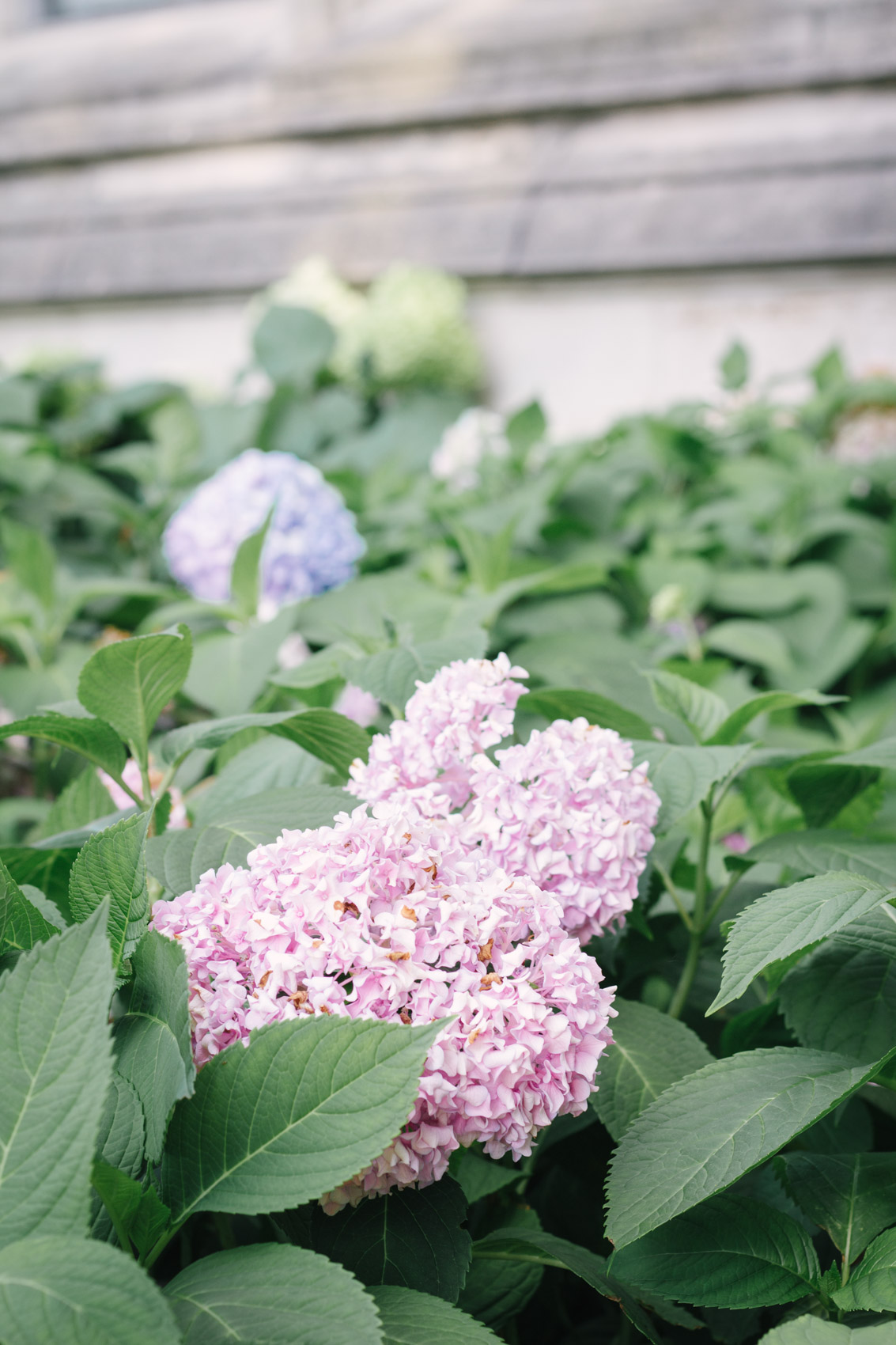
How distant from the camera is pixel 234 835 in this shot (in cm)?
55

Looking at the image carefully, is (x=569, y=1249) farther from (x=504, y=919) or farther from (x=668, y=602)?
(x=668, y=602)

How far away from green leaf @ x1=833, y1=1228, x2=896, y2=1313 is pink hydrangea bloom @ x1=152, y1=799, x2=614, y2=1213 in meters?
0.13

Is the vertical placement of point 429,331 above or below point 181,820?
below

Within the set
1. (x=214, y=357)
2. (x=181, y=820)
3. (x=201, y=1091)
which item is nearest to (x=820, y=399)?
(x=181, y=820)

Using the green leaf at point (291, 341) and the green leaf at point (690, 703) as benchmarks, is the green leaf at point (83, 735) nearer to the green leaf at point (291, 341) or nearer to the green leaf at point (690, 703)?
the green leaf at point (690, 703)

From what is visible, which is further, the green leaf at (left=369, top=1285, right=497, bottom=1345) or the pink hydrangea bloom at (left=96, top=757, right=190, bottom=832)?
the pink hydrangea bloom at (left=96, top=757, right=190, bottom=832)

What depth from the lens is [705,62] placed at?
301cm

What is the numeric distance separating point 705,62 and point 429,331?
3.65ft

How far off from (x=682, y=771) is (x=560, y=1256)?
0.25m

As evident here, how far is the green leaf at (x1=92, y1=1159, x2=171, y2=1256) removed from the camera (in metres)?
0.39

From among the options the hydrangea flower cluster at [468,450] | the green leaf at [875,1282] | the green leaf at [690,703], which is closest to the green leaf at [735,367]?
the hydrangea flower cluster at [468,450]

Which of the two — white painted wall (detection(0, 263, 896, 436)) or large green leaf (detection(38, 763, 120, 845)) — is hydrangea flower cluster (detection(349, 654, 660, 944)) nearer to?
large green leaf (detection(38, 763, 120, 845))

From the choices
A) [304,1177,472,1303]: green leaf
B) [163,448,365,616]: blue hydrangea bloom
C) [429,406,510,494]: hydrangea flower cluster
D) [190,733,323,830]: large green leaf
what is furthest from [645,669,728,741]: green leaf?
[429,406,510,494]: hydrangea flower cluster

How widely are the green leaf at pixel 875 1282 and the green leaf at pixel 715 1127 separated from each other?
63 millimetres
